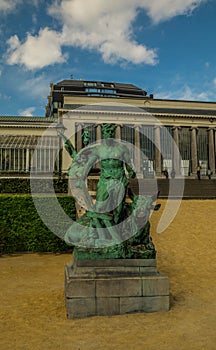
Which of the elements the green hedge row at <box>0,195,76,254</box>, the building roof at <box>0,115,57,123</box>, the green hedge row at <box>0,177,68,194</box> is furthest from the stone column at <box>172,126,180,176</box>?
the green hedge row at <box>0,195,76,254</box>

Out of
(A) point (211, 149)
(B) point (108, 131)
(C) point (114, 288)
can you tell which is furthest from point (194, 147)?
(C) point (114, 288)

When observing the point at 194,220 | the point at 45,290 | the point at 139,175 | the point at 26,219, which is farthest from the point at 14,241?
the point at 139,175

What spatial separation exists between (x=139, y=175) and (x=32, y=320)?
38701 millimetres

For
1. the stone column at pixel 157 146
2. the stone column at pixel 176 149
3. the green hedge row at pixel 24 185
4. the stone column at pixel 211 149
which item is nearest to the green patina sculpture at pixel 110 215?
the green hedge row at pixel 24 185

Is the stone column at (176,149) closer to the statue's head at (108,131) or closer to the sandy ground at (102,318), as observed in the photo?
the sandy ground at (102,318)

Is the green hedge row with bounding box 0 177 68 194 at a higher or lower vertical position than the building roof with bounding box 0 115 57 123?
lower

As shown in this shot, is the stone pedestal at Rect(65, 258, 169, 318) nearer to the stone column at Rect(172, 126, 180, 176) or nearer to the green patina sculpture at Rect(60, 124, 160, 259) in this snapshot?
the green patina sculpture at Rect(60, 124, 160, 259)

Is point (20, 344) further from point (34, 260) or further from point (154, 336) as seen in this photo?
point (34, 260)

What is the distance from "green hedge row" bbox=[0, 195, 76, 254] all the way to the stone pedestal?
7442mm

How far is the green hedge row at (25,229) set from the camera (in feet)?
45.6

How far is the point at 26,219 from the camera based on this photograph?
46.8 ft

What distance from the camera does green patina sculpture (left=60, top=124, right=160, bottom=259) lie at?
22.6 feet

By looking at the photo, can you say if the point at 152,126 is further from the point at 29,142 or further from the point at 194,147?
the point at 29,142

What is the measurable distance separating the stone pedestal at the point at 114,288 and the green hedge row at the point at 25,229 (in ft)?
24.4
